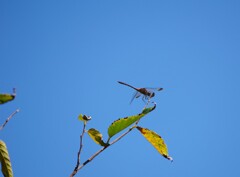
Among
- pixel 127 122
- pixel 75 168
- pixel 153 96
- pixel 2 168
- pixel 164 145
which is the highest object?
pixel 153 96

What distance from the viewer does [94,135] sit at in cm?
229

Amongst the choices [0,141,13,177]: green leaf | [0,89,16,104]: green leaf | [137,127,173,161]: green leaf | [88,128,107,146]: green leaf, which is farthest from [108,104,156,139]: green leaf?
[0,89,16,104]: green leaf

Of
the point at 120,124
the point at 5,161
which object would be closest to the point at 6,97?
the point at 5,161

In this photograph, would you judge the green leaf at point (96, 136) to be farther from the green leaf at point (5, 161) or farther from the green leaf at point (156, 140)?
the green leaf at point (5, 161)

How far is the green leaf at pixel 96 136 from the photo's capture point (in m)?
2.17

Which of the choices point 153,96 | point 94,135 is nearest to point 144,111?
point 94,135

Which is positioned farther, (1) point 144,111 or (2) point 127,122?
(2) point 127,122

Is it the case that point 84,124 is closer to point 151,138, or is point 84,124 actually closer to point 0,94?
point 151,138

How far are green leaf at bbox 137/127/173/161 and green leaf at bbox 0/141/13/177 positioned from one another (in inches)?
39.4

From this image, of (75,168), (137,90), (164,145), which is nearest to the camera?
(75,168)

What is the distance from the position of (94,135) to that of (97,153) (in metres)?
0.47

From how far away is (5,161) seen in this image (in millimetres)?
1838

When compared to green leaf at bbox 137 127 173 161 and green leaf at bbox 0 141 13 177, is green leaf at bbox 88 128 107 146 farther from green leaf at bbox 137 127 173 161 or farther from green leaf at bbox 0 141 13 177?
green leaf at bbox 0 141 13 177

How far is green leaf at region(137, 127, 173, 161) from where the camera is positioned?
2.23 meters
